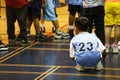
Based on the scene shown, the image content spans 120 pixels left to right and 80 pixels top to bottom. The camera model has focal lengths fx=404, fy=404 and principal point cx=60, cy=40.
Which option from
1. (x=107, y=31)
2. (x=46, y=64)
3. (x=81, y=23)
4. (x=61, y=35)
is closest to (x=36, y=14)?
(x=61, y=35)

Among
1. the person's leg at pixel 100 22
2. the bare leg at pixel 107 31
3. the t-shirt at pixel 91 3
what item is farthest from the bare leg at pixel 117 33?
the t-shirt at pixel 91 3

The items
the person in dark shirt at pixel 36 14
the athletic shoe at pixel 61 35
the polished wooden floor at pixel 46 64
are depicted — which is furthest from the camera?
the athletic shoe at pixel 61 35

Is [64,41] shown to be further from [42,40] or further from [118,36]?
[118,36]

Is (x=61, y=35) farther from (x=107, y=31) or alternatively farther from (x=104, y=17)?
(x=104, y=17)

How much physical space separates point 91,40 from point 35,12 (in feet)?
8.39

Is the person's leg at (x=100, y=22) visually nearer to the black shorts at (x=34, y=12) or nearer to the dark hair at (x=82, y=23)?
the dark hair at (x=82, y=23)

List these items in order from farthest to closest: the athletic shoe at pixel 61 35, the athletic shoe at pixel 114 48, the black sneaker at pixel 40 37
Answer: the athletic shoe at pixel 61 35 → the black sneaker at pixel 40 37 → the athletic shoe at pixel 114 48

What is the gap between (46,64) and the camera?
6.12 meters

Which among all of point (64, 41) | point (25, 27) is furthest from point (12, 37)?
point (64, 41)

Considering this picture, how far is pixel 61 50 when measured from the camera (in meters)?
7.11

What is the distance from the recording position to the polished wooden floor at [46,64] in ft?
17.8

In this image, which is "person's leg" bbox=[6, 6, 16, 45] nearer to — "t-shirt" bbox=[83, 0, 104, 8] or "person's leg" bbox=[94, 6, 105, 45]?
"t-shirt" bbox=[83, 0, 104, 8]

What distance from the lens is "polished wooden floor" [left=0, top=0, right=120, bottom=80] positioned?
5.42 meters

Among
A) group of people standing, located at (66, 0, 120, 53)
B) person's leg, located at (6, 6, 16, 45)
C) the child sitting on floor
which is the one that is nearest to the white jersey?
the child sitting on floor
